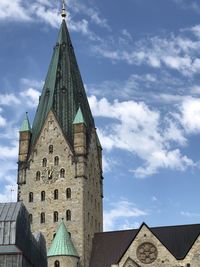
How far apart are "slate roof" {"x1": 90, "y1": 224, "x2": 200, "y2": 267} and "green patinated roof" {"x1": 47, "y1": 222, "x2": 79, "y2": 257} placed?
417 centimetres

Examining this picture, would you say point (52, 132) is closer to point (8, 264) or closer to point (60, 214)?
point (60, 214)

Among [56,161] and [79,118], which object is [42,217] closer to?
[56,161]

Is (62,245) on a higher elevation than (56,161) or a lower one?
lower

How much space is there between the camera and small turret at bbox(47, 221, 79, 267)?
67875mm

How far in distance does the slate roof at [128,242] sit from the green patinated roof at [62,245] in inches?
164

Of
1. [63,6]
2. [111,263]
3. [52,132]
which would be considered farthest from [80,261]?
[63,6]

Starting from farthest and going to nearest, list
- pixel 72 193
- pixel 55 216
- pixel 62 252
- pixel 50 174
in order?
pixel 50 174
pixel 72 193
pixel 55 216
pixel 62 252

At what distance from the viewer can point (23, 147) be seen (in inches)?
3172

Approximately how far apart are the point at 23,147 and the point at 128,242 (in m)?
19.9

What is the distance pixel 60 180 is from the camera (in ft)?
251

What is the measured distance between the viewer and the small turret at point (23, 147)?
258 ft

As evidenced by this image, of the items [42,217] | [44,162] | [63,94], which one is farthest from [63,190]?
[63,94]

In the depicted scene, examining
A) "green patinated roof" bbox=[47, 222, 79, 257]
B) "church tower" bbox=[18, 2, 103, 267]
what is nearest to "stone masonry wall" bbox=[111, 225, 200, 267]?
"green patinated roof" bbox=[47, 222, 79, 257]

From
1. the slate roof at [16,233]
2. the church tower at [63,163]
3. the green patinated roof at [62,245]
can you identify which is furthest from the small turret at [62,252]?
the slate roof at [16,233]
